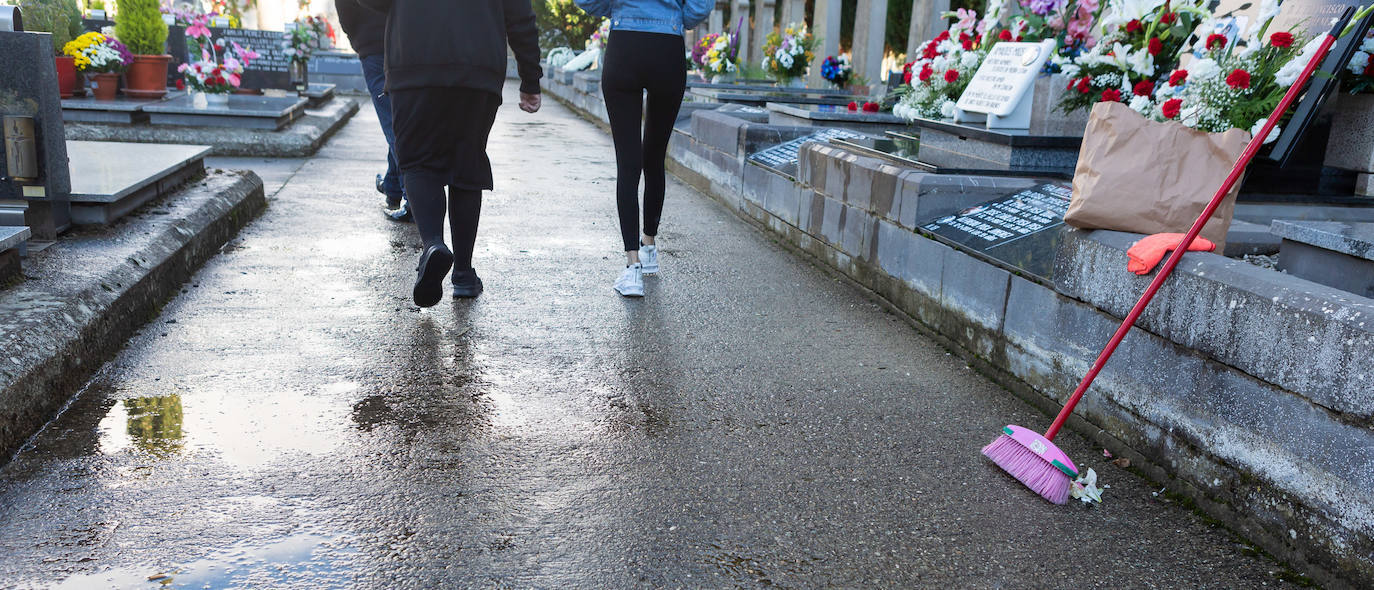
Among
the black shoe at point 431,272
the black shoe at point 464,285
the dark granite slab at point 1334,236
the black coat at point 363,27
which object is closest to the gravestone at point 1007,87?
the dark granite slab at point 1334,236

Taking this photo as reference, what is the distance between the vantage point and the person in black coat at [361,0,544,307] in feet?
13.4

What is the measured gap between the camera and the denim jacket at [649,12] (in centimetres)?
473

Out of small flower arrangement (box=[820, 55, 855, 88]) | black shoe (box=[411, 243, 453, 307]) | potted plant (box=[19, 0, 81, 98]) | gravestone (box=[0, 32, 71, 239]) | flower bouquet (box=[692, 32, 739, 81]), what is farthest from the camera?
flower bouquet (box=[692, 32, 739, 81])

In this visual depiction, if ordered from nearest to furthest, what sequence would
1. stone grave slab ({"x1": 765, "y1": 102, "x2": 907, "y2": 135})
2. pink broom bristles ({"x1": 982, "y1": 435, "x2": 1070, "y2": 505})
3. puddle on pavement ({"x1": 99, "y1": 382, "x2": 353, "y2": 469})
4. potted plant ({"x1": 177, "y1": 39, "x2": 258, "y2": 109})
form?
pink broom bristles ({"x1": 982, "y1": 435, "x2": 1070, "y2": 505}) < puddle on pavement ({"x1": 99, "y1": 382, "x2": 353, "y2": 469}) < stone grave slab ({"x1": 765, "y1": 102, "x2": 907, "y2": 135}) < potted plant ({"x1": 177, "y1": 39, "x2": 258, "y2": 109})

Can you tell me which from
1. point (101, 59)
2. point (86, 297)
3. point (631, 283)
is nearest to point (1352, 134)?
point (631, 283)

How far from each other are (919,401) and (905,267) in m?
1.24

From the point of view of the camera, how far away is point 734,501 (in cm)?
270

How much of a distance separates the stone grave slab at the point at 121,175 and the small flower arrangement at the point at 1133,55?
4829 mm

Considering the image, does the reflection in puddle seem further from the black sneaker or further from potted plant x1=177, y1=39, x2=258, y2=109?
potted plant x1=177, y1=39, x2=258, y2=109

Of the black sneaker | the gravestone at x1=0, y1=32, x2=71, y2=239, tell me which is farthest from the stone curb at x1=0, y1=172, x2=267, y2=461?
the black sneaker

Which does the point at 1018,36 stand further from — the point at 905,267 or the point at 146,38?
the point at 146,38

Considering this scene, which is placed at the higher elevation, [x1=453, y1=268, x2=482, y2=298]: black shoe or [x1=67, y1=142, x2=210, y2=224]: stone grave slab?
[x1=67, y1=142, x2=210, y2=224]: stone grave slab

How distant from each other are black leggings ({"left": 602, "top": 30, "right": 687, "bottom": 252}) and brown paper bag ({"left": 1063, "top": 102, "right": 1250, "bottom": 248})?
82.1 inches

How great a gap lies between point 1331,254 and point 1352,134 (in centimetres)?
221
